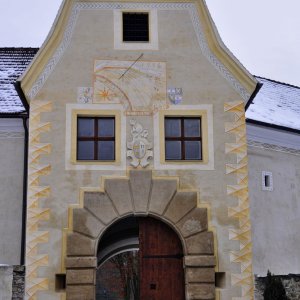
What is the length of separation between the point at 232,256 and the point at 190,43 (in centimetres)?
563

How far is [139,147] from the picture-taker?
1612 cm

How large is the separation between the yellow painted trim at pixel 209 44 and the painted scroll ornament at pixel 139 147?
279 centimetres

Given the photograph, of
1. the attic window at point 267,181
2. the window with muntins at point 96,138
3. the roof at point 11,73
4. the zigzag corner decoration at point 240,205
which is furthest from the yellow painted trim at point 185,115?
the roof at point 11,73

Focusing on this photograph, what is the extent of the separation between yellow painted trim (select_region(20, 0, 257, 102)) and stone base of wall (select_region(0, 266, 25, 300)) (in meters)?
4.44

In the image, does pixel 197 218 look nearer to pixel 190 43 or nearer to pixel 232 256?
pixel 232 256

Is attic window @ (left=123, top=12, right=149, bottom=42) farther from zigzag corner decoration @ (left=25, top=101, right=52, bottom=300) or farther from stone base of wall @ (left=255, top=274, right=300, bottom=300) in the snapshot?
stone base of wall @ (left=255, top=274, right=300, bottom=300)

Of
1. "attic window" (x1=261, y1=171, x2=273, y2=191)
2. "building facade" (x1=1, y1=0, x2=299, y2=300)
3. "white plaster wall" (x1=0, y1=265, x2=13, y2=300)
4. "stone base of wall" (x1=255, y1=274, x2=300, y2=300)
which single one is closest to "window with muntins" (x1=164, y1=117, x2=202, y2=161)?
"building facade" (x1=1, y1=0, x2=299, y2=300)

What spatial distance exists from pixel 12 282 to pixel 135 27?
727 centimetres

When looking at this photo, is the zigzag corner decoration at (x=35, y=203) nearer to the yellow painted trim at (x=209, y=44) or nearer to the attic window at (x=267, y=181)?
the yellow painted trim at (x=209, y=44)

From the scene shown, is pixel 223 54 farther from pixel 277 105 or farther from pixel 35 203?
pixel 277 105

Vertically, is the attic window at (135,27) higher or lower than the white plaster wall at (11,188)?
higher

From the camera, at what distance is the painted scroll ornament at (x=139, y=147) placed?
631 inches

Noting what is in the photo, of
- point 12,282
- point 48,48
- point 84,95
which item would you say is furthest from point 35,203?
point 48,48

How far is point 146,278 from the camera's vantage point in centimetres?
1585
